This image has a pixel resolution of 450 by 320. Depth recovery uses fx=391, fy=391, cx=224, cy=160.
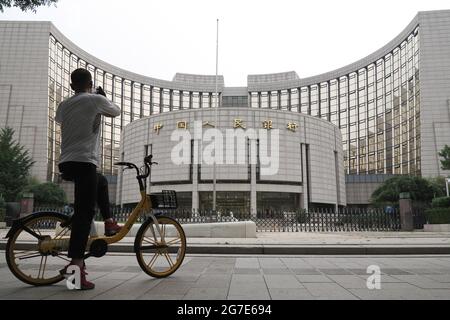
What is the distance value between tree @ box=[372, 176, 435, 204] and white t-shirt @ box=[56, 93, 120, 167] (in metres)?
46.8

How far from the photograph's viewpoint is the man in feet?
13.1

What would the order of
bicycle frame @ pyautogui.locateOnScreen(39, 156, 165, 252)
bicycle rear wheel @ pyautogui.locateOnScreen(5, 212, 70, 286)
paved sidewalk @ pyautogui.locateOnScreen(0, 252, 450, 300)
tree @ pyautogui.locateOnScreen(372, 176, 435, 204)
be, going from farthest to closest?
tree @ pyautogui.locateOnScreen(372, 176, 435, 204) < bicycle frame @ pyautogui.locateOnScreen(39, 156, 165, 252) < bicycle rear wheel @ pyautogui.locateOnScreen(5, 212, 70, 286) < paved sidewalk @ pyautogui.locateOnScreen(0, 252, 450, 300)

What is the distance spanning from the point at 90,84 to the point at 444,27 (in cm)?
8216

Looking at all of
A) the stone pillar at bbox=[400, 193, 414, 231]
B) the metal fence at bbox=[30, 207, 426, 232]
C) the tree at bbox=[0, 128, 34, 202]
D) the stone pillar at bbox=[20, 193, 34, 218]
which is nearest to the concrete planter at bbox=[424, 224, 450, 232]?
the metal fence at bbox=[30, 207, 426, 232]

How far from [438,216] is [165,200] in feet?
83.7

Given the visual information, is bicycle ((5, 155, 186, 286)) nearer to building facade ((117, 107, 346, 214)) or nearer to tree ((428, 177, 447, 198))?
tree ((428, 177, 447, 198))

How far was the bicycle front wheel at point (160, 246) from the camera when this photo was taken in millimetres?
4625

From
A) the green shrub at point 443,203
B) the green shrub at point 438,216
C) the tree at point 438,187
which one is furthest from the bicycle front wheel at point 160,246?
the tree at point 438,187

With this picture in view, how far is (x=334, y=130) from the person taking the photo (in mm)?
72938

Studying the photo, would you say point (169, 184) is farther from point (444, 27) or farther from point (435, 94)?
point (444, 27)

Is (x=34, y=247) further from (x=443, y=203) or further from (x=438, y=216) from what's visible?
(x=443, y=203)

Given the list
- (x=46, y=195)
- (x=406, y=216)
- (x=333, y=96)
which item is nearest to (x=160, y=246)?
(x=406, y=216)
